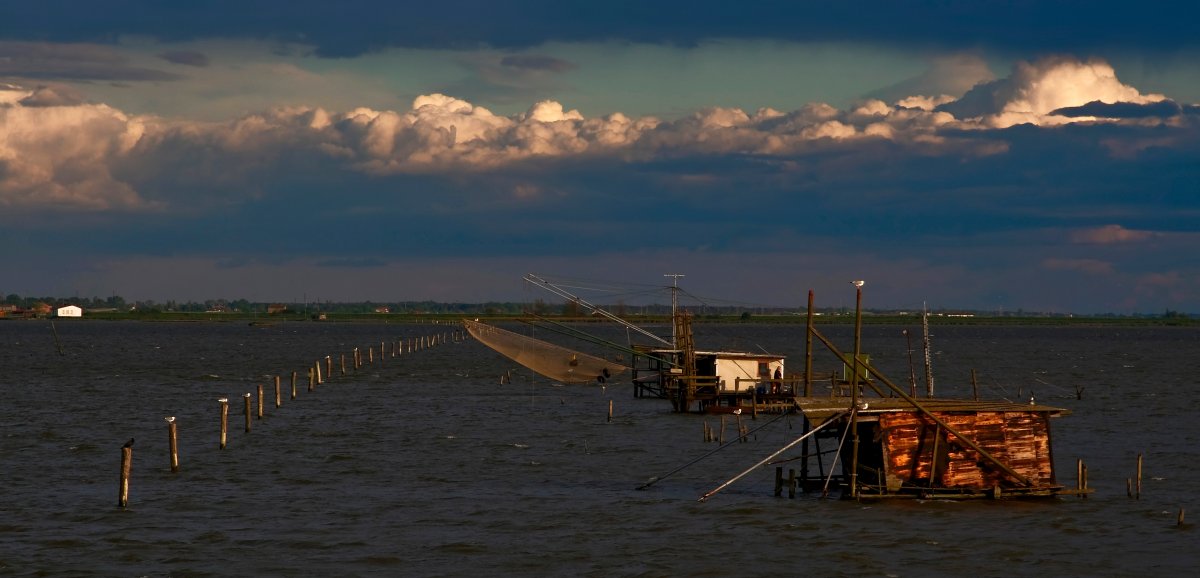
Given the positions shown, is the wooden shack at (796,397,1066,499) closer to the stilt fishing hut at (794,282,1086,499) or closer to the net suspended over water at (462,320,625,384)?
the stilt fishing hut at (794,282,1086,499)

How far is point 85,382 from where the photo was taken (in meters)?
93.8

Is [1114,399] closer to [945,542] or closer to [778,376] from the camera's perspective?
[778,376]

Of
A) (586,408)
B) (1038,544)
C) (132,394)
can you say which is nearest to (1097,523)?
(1038,544)

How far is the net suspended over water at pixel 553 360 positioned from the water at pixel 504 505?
19.4 meters

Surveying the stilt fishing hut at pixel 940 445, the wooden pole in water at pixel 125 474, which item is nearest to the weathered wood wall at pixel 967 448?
the stilt fishing hut at pixel 940 445

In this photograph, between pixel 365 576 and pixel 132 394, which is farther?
pixel 132 394

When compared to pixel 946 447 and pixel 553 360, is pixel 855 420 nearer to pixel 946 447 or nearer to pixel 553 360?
pixel 946 447

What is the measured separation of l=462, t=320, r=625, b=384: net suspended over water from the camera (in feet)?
305

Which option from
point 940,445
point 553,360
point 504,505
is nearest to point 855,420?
point 940,445

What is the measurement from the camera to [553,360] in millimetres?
92938

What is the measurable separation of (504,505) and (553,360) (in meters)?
55.2

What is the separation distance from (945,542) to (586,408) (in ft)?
137

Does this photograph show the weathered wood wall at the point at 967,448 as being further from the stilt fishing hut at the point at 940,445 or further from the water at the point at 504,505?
the water at the point at 504,505

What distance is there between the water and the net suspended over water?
19.4 m
